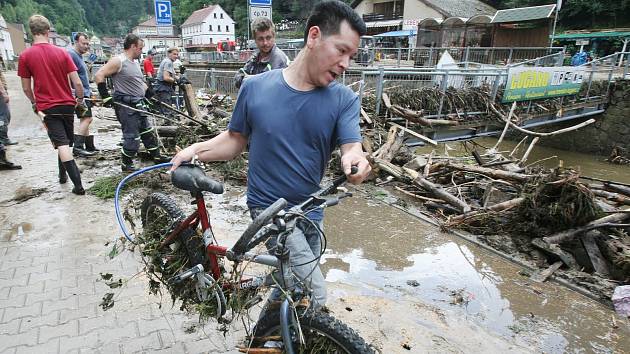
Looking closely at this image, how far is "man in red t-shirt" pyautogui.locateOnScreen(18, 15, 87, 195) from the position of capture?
5.04 metres

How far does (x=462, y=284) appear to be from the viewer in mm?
4016

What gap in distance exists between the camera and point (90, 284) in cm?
342

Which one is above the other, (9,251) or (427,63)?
(427,63)

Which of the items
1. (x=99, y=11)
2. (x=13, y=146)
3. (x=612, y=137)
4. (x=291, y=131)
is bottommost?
(x=612, y=137)

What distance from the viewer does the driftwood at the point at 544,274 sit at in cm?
420

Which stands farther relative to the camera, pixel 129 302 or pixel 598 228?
pixel 598 228

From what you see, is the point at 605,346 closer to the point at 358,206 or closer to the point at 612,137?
the point at 358,206

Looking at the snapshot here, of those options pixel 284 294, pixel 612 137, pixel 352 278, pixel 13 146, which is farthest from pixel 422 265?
pixel 612 137

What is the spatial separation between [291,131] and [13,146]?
864 cm

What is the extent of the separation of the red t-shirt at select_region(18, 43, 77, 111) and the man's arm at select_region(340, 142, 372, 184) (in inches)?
195

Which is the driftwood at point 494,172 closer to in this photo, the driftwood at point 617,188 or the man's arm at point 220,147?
the driftwood at point 617,188

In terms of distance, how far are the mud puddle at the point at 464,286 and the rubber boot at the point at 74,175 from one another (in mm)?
3524

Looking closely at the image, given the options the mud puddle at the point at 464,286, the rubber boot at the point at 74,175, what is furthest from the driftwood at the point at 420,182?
the rubber boot at the point at 74,175

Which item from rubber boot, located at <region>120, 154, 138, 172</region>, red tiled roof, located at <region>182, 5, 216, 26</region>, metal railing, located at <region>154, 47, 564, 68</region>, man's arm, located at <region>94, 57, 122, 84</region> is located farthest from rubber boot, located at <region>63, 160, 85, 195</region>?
red tiled roof, located at <region>182, 5, 216, 26</region>
